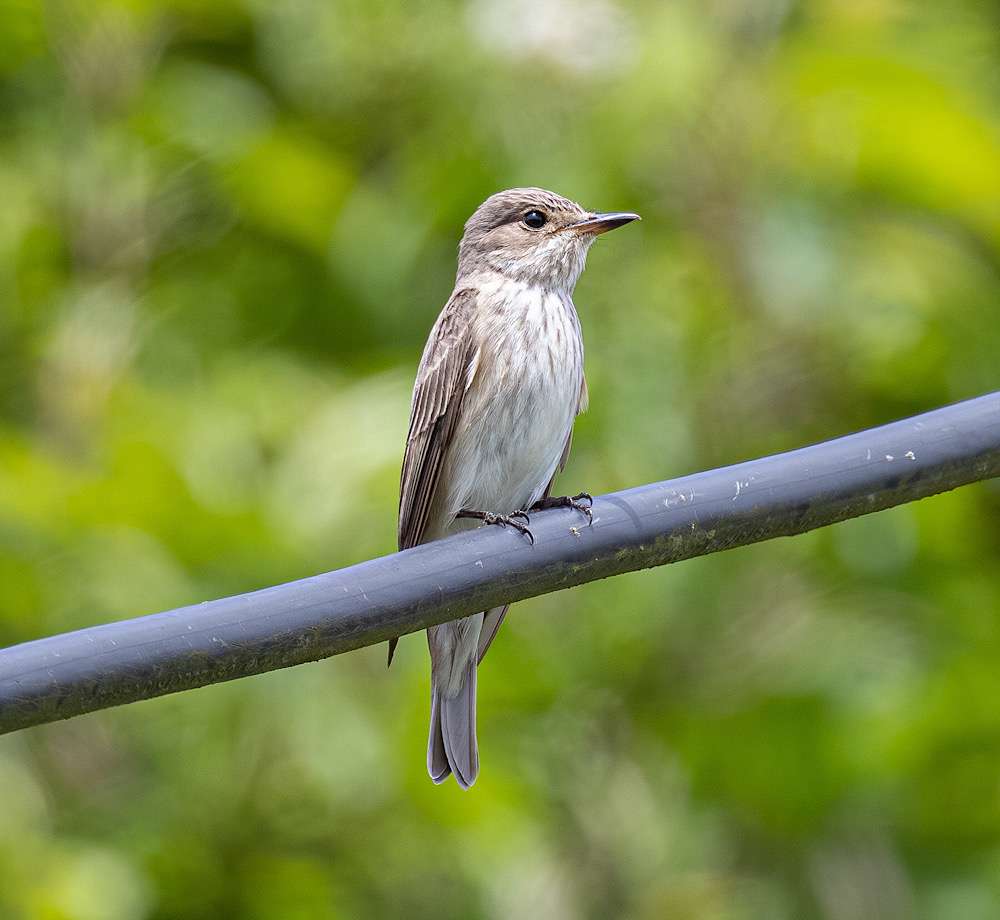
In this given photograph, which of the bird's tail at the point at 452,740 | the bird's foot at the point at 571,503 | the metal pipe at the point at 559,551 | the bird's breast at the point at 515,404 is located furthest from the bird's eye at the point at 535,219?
the metal pipe at the point at 559,551

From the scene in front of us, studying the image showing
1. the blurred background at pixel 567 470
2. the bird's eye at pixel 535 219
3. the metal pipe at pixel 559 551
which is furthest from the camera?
the blurred background at pixel 567 470

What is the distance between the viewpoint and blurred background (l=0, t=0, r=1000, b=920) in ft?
16.2

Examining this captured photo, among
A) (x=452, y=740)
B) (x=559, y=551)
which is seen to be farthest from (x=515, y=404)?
(x=559, y=551)

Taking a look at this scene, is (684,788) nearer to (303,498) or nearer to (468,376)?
(303,498)

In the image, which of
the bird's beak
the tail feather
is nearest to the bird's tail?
the tail feather

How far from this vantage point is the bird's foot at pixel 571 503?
2547 millimetres

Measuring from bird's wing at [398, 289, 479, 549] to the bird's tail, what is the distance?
0.43 meters

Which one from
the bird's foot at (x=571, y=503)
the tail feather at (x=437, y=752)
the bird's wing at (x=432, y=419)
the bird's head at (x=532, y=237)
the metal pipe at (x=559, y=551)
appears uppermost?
the bird's head at (x=532, y=237)

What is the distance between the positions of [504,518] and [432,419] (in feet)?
2.18

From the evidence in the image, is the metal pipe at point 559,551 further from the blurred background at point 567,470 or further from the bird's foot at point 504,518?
the blurred background at point 567,470

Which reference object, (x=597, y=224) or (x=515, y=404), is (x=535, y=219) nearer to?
(x=597, y=224)

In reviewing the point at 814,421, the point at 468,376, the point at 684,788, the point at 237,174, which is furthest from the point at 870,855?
the point at 237,174

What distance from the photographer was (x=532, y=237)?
14.6 feet

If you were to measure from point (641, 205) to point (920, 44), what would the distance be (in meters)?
1.51
